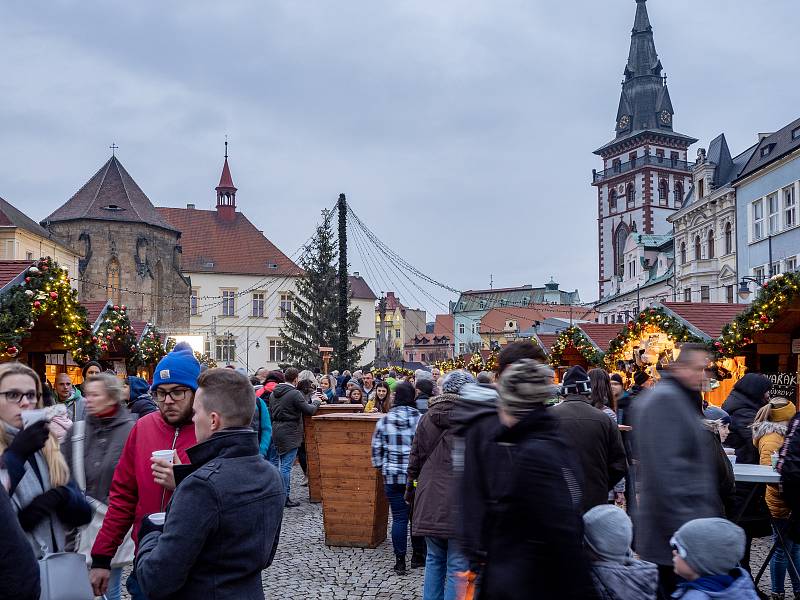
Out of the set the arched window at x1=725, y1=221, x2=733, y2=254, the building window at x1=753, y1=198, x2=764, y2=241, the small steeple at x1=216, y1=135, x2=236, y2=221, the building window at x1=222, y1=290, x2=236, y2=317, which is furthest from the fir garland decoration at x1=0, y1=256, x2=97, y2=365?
the small steeple at x1=216, y1=135, x2=236, y2=221

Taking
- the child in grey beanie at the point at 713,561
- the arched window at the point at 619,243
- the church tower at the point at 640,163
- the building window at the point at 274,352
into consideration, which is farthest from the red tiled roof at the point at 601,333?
the arched window at the point at 619,243

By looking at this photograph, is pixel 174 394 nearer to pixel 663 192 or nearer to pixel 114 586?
→ pixel 114 586

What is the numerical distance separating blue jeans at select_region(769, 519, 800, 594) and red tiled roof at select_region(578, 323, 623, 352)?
1574 centimetres

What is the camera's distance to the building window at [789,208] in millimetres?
32250

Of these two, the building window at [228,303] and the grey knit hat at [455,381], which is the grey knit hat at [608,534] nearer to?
the grey knit hat at [455,381]

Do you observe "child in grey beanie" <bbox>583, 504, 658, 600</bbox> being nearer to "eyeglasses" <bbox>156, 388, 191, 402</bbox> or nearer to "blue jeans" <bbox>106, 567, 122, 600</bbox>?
"eyeglasses" <bbox>156, 388, 191, 402</bbox>

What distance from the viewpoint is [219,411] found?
3.08 metres

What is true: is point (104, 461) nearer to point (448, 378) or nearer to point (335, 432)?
point (448, 378)

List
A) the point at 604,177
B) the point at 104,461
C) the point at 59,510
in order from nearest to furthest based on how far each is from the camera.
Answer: the point at 59,510 < the point at 104,461 < the point at 604,177

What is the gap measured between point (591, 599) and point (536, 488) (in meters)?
0.42

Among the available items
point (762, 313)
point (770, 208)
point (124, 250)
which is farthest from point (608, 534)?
point (124, 250)

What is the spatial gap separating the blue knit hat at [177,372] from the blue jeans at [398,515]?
3978mm

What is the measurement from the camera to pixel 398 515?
7887 millimetres

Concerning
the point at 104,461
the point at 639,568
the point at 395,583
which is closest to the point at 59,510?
the point at 104,461
